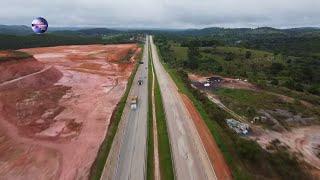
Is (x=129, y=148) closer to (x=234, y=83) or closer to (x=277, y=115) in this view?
(x=277, y=115)

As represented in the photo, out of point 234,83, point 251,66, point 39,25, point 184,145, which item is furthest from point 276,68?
point 184,145

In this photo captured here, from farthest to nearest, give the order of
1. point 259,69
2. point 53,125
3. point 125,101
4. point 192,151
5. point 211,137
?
point 259,69 → point 125,101 → point 53,125 → point 211,137 → point 192,151

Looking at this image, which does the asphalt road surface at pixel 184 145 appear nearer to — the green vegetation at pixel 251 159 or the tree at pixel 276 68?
the green vegetation at pixel 251 159

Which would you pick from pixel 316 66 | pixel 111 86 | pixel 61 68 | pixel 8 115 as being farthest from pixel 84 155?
pixel 316 66

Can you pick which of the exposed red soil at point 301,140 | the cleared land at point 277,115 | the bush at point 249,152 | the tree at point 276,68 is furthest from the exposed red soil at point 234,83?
the bush at point 249,152

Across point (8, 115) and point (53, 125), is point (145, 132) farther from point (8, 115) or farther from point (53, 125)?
point (8, 115)
